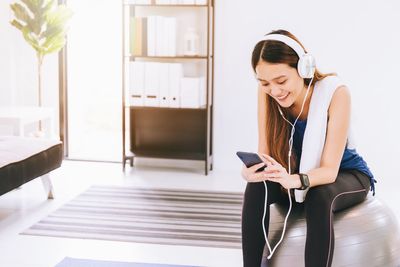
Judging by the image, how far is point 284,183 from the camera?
7.07ft

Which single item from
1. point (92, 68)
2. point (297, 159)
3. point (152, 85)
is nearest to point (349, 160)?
point (297, 159)

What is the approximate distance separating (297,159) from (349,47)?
2433 mm

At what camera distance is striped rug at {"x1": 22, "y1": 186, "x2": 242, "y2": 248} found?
10.7ft

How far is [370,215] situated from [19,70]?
3778 mm

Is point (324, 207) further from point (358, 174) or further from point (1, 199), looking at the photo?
point (1, 199)

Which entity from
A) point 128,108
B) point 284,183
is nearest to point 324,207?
point 284,183

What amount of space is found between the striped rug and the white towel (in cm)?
98

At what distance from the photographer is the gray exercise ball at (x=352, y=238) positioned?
222 centimetres

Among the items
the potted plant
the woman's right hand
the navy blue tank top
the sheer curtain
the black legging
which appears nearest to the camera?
the black legging

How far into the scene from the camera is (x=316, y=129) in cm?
227

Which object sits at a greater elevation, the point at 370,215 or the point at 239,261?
the point at 370,215

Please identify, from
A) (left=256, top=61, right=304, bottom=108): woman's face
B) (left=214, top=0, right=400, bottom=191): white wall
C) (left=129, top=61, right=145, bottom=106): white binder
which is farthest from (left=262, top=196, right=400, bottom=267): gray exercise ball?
(left=129, top=61, right=145, bottom=106): white binder

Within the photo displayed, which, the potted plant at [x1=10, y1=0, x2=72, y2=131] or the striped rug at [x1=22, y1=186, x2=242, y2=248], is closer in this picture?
the striped rug at [x1=22, y1=186, x2=242, y2=248]

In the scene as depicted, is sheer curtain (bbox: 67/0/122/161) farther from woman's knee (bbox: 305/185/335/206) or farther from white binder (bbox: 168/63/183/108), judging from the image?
woman's knee (bbox: 305/185/335/206)
